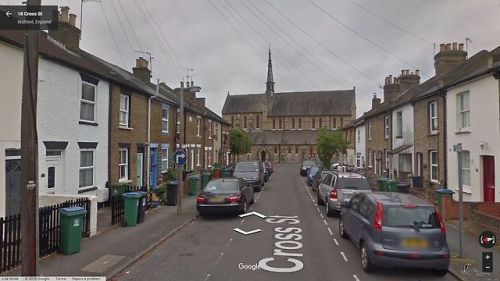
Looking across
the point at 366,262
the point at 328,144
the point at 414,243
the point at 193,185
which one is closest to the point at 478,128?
the point at 414,243

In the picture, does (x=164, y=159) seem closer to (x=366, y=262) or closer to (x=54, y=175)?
(x=54, y=175)

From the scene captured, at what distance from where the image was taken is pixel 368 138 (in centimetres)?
3141

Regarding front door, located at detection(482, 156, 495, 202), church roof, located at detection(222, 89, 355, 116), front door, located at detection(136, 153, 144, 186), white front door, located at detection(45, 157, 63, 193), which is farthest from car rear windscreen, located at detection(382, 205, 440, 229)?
church roof, located at detection(222, 89, 355, 116)

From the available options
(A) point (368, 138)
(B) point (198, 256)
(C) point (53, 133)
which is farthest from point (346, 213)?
(A) point (368, 138)

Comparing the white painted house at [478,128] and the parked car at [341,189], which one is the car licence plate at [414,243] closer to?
the parked car at [341,189]

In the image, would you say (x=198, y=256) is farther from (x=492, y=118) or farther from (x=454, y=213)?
(x=492, y=118)

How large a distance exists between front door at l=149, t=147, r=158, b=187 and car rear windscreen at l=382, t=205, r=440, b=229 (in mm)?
15016

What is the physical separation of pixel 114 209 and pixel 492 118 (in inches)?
514

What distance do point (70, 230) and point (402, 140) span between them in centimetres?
1963

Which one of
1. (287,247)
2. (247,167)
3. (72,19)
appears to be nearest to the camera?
(287,247)

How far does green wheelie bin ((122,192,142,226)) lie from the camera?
11.5 meters

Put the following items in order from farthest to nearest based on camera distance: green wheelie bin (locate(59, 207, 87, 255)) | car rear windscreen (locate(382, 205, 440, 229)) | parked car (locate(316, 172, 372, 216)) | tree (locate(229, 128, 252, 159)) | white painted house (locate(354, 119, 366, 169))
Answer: tree (locate(229, 128, 252, 159)) → white painted house (locate(354, 119, 366, 169)) → parked car (locate(316, 172, 372, 216)) → green wheelie bin (locate(59, 207, 87, 255)) → car rear windscreen (locate(382, 205, 440, 229))

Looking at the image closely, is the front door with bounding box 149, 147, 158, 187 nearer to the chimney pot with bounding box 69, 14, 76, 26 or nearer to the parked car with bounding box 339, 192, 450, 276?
the chimney pot with bounding box 69, 14, 76, 26

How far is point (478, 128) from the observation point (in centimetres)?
1300
